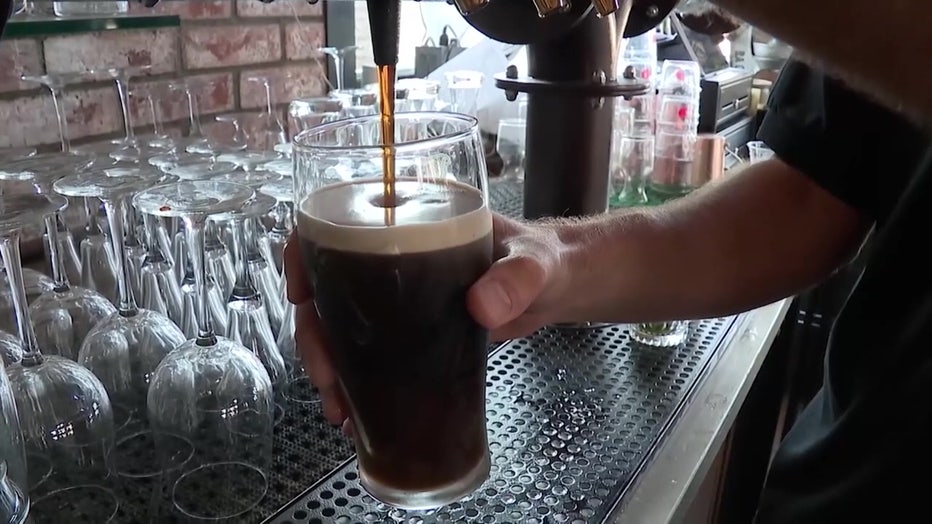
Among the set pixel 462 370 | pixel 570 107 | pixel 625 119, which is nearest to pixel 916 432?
pixel 462 370

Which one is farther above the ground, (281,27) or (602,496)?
(281,27)

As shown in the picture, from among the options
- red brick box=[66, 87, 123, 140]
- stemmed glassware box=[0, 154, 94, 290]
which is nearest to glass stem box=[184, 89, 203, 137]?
red brick box=[66, 87, 123, 140]

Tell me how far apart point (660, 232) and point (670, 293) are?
0.07 meters

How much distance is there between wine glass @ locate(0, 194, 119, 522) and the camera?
0.74 m

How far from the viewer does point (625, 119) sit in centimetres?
152

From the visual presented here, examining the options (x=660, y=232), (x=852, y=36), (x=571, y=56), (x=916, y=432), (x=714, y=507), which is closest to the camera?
(x=852, y=36)

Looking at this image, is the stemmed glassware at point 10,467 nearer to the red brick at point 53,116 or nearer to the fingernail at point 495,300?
the fingernail at point 495,300

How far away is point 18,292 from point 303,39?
3.40 feet

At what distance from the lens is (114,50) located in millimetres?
1294

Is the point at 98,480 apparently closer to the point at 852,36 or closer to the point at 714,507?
the point at 852,36

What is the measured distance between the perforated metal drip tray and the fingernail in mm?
256

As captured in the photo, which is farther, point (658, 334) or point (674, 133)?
point (674, 133)

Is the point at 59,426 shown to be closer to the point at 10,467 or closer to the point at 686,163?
the point at 10,467

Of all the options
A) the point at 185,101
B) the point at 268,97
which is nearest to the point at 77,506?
the point at 185,101
